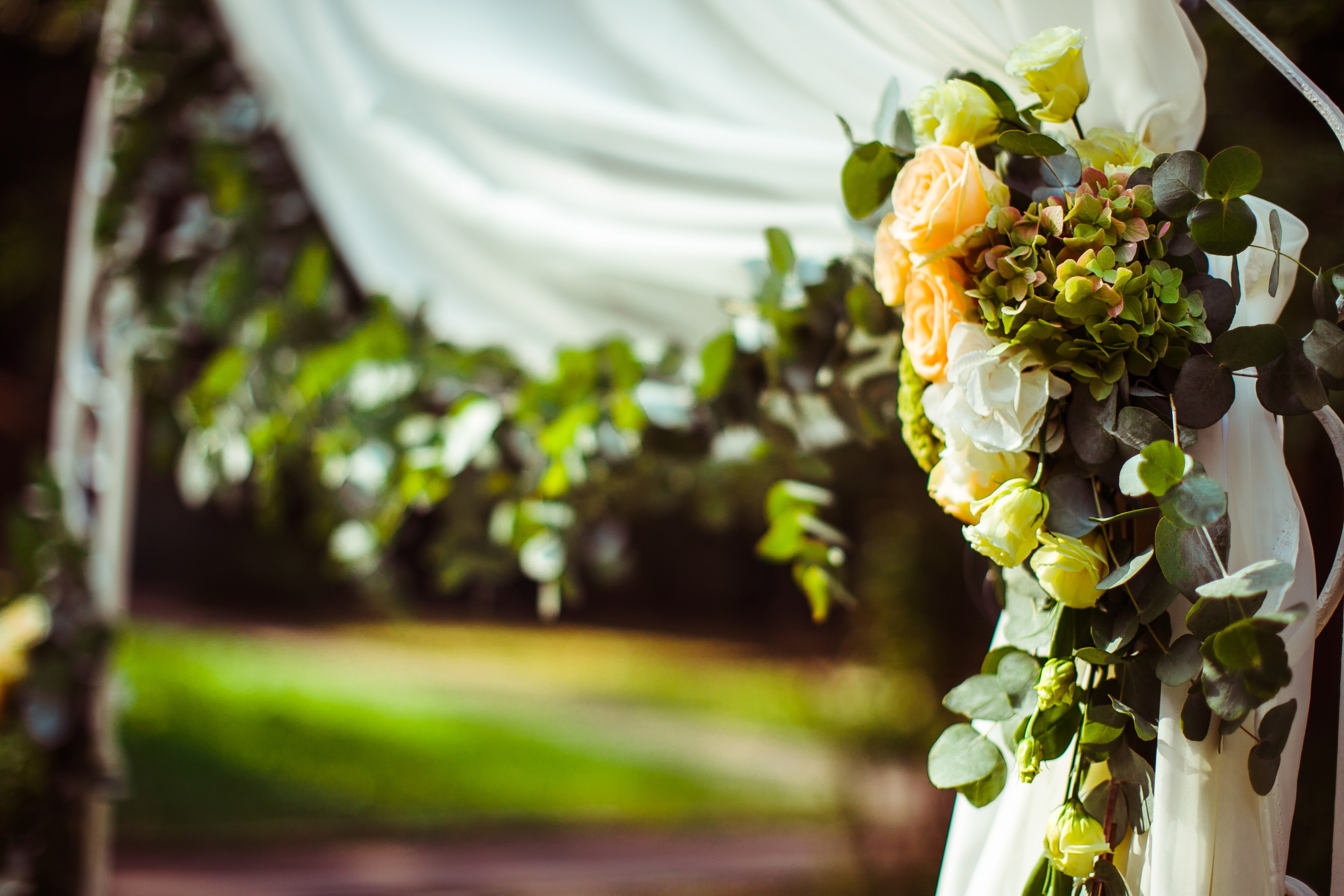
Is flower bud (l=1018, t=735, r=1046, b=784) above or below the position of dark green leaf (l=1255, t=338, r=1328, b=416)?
below

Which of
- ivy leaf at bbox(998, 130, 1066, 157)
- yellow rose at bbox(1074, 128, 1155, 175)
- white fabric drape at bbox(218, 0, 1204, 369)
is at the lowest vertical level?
ivy leaf at bbox(998, 130, 1066, 157)

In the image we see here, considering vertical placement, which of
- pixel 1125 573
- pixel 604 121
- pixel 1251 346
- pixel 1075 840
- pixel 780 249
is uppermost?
pixel 604 121

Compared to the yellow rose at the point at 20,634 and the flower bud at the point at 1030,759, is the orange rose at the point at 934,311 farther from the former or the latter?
the yellow rose at the point at 20,634

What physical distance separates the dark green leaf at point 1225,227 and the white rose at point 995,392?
0.10 meters

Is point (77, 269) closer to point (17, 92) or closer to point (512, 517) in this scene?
point (512, 517)

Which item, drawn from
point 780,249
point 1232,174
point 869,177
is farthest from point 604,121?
point 1232,174

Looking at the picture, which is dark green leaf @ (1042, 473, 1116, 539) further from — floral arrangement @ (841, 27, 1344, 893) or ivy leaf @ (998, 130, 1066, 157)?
ivy leaf @ (998, 130, 1066, 157)

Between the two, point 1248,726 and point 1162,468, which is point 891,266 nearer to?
point 1162,468

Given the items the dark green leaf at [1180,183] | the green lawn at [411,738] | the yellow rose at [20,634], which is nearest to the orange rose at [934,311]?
the dark green leaf at [1180,183]

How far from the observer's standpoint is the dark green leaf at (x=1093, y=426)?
1.62 ft

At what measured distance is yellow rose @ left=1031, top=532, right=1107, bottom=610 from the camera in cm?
48

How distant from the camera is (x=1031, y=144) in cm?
50

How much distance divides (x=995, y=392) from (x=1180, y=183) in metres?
0.14

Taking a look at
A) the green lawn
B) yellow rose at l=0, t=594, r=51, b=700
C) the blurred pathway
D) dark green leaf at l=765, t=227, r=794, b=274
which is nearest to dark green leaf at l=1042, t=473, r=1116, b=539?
dark green leaf at l=765, t=227, r=794, b=274
